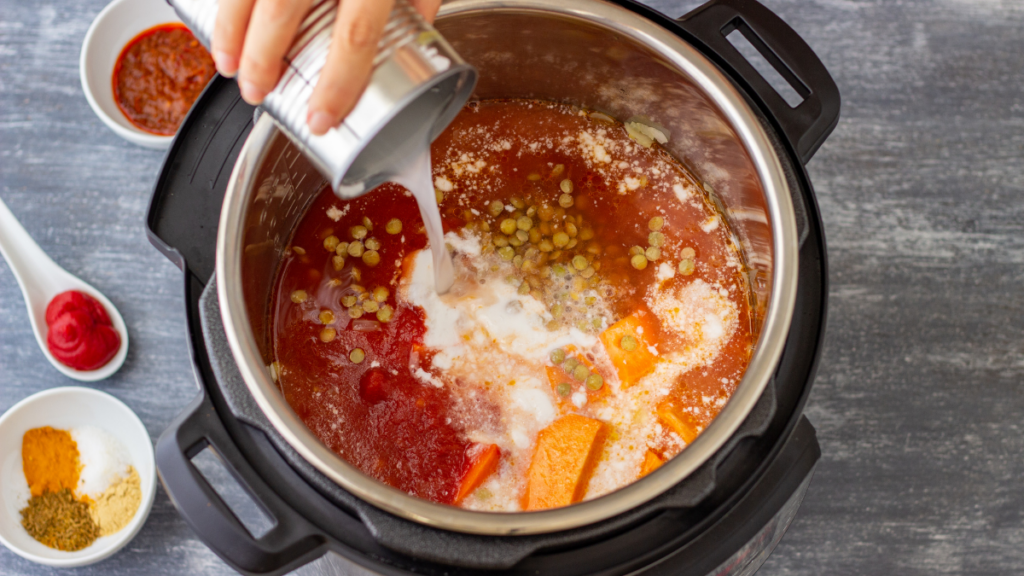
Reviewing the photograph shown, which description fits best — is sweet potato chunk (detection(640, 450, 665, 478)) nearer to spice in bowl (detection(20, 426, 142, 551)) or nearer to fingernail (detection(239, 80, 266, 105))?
fingernail (detection(239, 80, 266, 105))

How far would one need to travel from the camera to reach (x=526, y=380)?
1.17 metres

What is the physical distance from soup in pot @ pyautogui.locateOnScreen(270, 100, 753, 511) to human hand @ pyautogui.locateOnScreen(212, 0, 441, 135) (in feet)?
1.74

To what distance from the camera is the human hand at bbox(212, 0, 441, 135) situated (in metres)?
0.68

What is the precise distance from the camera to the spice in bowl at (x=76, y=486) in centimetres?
136

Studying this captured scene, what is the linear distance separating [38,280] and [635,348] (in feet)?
3.84

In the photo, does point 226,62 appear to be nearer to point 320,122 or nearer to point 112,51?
point 320,122

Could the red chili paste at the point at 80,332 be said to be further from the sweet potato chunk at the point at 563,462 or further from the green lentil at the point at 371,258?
the sweet potato chunk at the point at 563,462

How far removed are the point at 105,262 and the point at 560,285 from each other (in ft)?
3.09

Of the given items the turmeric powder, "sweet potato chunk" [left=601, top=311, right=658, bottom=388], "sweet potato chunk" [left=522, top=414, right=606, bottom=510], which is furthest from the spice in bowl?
"sweet potato chunk" [left=601, top=311, right=658, bottom=388]

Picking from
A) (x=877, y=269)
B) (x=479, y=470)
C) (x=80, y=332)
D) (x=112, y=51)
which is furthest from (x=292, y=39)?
(x=877, y=269)

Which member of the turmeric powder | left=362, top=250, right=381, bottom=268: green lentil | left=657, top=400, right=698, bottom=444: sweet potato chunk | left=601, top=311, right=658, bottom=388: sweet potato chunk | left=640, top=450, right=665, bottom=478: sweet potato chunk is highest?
left=362, top=250, right=381, bottom=268: green lentil

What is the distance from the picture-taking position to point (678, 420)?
3.74 feet

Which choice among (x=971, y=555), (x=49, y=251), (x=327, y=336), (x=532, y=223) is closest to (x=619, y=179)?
(x=532, y=223)

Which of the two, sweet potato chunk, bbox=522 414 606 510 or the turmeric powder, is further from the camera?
the turmeric powder
